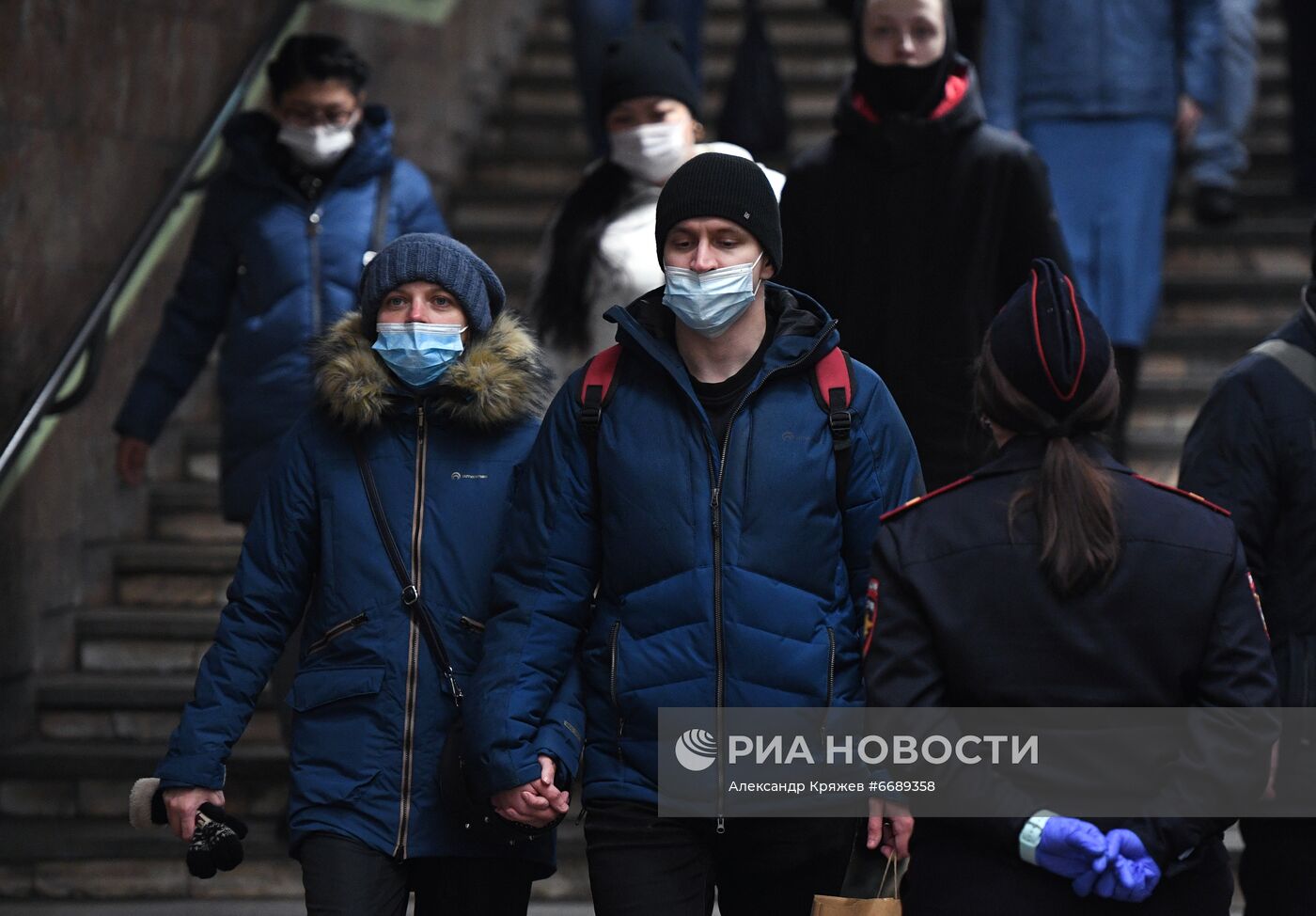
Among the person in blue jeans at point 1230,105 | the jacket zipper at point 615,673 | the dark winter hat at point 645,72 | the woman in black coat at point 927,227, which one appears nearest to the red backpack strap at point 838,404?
the jacket zipper at point 615,673

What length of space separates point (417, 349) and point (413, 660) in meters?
0.62

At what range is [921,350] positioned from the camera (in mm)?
4848

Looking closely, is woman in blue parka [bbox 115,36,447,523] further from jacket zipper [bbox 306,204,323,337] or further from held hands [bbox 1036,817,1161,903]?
held hands [bbox 1036,817,1161,903]

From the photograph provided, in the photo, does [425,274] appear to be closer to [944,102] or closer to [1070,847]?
[944,102]

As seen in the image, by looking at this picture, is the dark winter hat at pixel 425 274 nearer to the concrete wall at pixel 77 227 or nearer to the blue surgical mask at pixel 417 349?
the blue surgical mask at pixel 417 349

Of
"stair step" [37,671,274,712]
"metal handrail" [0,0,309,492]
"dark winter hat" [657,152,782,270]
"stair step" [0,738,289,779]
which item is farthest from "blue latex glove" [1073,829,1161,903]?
"metal handrail" [0,0,309,492]

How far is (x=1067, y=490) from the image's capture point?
3.12 metres

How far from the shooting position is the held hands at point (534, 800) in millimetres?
3518

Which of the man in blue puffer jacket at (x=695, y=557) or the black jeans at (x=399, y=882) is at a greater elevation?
the man in blue puffer jacket at (x=695, y=557)

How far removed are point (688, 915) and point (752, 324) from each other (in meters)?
1.08

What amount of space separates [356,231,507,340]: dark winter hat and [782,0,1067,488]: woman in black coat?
1.16 m

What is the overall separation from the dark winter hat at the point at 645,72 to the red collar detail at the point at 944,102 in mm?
523

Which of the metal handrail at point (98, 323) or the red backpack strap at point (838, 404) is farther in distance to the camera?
the metal handrail at point (98, 323)

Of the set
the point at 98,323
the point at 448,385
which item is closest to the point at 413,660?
the point at 448,385
